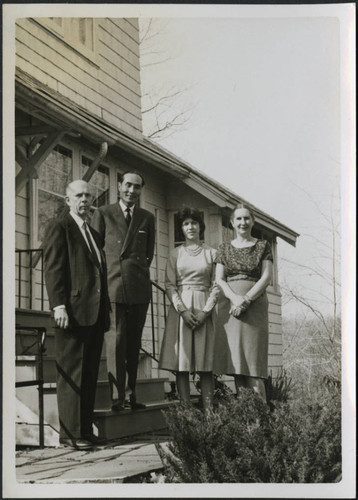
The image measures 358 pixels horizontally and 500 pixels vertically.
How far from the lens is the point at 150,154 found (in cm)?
587

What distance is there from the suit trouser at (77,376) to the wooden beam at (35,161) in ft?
3.50

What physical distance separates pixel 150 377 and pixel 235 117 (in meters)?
1.91

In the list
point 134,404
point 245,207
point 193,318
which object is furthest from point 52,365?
point 245,207

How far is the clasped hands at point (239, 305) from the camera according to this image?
5.79 meters

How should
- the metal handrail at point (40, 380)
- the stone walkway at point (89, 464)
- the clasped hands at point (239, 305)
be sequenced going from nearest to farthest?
the stone walkway at point (89, 464), the metal handrail at point (40, 380), the clasped hands at point (239, 305)

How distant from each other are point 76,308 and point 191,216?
3.39ft

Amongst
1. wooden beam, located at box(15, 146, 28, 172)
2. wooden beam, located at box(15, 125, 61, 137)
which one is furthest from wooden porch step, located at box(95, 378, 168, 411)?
wooden beam, located at box(15, 125, 61, 137)

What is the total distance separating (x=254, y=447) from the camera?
5.29 metres

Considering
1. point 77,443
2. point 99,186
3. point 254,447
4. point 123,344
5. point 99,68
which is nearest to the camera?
point 254,447

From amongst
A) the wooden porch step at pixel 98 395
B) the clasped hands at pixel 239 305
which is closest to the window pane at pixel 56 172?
the wooden porch step at pixel 98 395

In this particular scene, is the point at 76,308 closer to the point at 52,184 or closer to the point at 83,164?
the point at 52,184

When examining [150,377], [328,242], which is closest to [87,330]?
[150,377]

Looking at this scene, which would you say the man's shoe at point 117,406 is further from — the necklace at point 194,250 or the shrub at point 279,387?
the necklace at point 194,250

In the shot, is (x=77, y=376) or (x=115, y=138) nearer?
(x=77, y=376)
